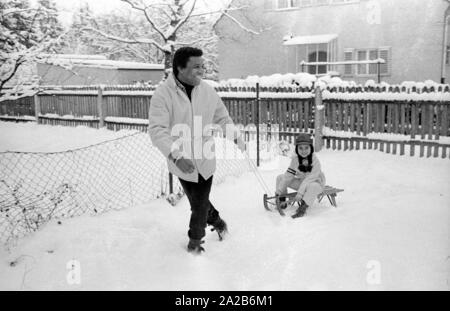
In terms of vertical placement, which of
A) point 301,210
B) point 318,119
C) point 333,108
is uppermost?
point 333,108

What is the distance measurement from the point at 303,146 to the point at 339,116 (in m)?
4.24

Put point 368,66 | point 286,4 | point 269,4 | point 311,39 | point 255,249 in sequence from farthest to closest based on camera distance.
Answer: point 269,4, point 286,4, point 311,39, point 368,66, point 255,249

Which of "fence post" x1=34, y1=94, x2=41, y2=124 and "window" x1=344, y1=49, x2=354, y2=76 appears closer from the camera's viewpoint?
"fence post" x1=34, y1=94, x2=41, y2=124

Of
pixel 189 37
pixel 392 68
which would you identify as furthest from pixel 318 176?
pixel 189 37

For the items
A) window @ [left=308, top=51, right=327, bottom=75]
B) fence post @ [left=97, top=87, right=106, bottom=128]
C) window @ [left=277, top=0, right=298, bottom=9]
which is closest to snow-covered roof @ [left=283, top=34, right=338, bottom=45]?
window @ [left=308, top=51, right=327, bottom=75]

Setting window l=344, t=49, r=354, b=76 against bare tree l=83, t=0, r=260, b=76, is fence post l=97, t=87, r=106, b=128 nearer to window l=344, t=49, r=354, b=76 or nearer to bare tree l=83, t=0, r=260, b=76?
bare tree l=83, t=0, r=260, b=76

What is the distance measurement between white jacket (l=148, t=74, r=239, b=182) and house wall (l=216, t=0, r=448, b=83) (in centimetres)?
1611

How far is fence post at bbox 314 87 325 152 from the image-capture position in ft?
29.5

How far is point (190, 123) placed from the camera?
3613mm

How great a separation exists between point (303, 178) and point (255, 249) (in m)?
1.50

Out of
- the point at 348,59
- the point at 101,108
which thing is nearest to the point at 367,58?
the point at 348,59

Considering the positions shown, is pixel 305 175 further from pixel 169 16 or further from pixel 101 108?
pixel 169 16
